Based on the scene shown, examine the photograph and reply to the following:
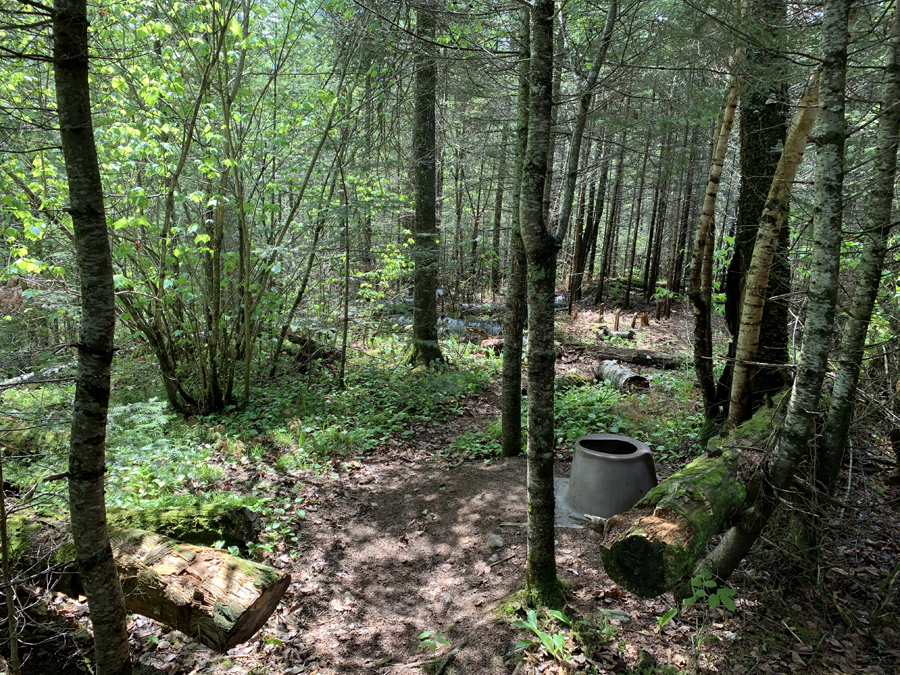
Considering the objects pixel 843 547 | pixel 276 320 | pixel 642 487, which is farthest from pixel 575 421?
pixel 276 320

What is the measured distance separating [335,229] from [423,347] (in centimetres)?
286

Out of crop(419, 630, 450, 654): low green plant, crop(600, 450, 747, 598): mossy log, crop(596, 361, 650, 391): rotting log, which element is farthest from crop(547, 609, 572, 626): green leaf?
crop(596, 361, 650, 391): rotting log

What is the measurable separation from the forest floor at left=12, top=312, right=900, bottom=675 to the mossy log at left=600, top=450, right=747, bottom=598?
504 mm

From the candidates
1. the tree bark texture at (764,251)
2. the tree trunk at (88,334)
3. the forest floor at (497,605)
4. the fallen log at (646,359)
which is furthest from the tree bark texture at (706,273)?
the tree trunk at (88,334)

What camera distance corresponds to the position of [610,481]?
443cm

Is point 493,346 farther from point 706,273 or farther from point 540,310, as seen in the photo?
point 540,310

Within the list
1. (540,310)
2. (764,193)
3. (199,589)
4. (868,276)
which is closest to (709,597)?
(540,310)

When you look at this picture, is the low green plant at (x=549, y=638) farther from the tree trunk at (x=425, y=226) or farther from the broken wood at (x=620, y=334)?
the broken wood at (x=620, y=334)

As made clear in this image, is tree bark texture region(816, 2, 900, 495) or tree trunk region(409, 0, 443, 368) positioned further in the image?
tree trunk region(409, 0, 443, 368)

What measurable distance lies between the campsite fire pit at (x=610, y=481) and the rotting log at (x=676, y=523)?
0.68m

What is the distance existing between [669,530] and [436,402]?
585cm

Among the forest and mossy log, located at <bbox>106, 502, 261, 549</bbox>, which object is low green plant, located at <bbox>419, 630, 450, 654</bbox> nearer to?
the forest

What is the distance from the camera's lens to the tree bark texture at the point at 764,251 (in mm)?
4492

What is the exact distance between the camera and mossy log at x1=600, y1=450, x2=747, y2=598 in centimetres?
273
